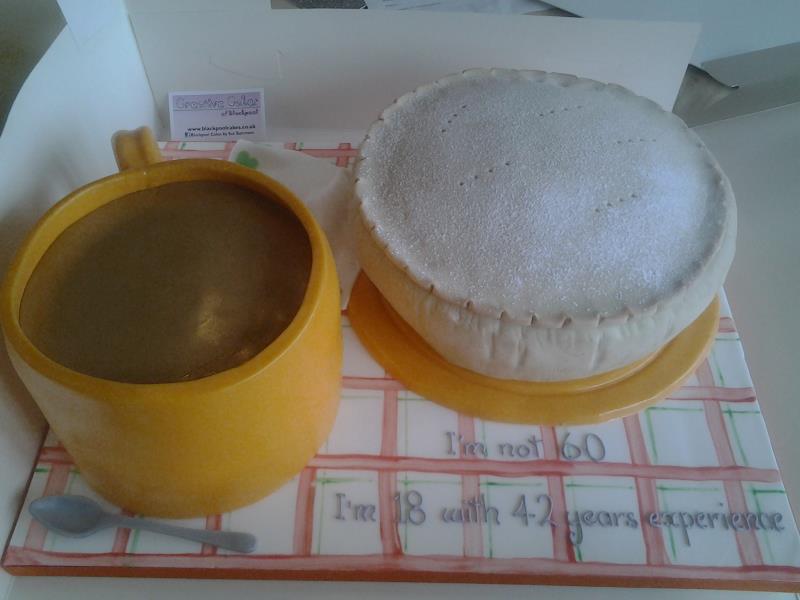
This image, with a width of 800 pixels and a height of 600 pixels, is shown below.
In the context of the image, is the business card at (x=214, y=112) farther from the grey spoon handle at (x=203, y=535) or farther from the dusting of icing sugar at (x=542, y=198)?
the grey spoon handle at (x=203, y=535)

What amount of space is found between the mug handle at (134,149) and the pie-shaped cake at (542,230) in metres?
0.15

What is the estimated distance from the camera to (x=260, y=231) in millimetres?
452

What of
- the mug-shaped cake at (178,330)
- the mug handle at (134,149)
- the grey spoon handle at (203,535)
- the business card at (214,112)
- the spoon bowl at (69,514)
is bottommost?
the grey spoon handle at (203,535)

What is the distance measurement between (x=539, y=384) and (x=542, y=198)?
140mm

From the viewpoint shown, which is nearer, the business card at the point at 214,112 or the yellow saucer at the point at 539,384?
the yellow saucer at the point at 539,384

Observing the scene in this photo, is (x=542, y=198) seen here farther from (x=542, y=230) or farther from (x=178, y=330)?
(x=178, y=330)

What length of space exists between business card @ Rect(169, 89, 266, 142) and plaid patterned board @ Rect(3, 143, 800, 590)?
1.18 feet

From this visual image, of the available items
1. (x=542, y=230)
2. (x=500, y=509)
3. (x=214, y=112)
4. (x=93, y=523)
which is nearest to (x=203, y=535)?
(x=93, y=523)

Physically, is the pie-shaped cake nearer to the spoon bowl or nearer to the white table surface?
the white table surface

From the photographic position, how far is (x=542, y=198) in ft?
1.65

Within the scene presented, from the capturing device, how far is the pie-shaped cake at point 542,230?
0.46 m

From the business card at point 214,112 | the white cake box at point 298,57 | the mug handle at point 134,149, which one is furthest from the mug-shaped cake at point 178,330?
the business card at point 214,112

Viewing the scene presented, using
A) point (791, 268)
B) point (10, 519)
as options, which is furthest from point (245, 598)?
point (791, 268)

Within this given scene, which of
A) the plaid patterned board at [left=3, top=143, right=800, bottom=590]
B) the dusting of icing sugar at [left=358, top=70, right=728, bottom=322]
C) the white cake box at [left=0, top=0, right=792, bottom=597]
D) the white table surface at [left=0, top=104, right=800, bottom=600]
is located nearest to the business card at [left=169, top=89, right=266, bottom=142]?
the white cake box at [left=0, top=0, right=792, bottom=597]
